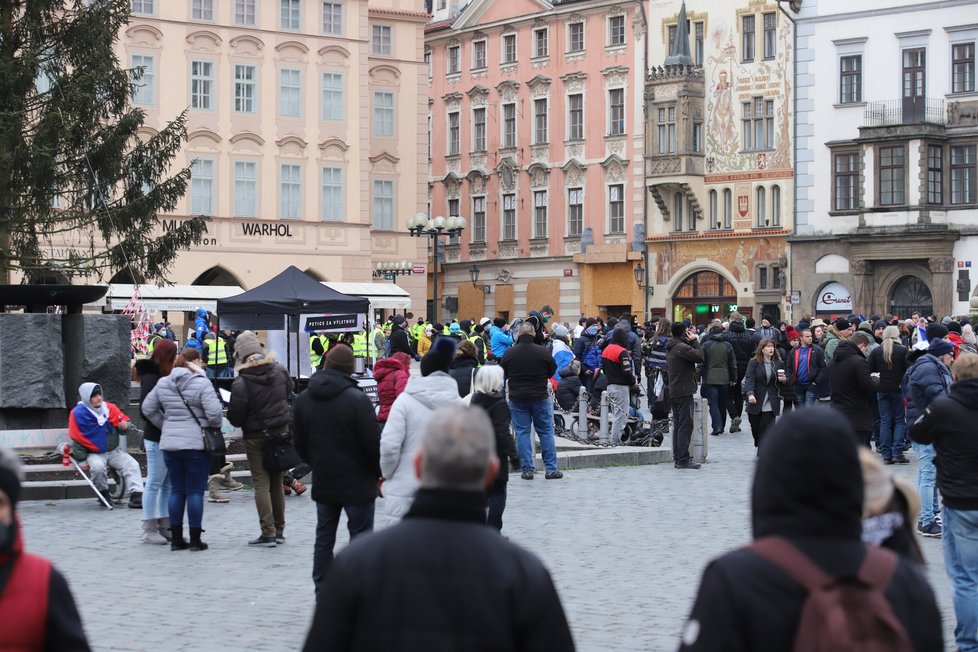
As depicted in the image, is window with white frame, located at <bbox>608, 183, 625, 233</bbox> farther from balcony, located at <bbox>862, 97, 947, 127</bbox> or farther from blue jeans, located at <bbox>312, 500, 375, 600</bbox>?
blue jeans, located at <bbox>312, 500, 375, 600</bbox>

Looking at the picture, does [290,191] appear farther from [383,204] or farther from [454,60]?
[454,60]

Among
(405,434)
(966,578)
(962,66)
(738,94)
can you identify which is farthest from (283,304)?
(738,94)

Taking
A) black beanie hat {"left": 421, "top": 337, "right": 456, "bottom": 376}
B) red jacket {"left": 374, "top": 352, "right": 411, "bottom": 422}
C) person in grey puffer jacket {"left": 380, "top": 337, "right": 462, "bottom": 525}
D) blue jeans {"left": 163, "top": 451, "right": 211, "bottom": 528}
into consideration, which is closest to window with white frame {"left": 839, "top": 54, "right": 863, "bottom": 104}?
red jacket {"left": 374, "top": 352, "right": 411, "bottom": 422}

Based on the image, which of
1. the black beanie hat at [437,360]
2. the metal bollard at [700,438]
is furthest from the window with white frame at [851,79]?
the black beanie hat at [437,360]

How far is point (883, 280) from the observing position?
50.6 metres

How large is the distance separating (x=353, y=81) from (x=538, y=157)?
36.7 feet

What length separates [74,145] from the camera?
92.7ft

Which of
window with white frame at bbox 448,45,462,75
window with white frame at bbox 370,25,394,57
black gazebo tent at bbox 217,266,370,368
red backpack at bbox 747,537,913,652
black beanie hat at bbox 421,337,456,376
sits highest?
window with white frame at bbox 448,45,462,75

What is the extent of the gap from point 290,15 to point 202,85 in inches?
150

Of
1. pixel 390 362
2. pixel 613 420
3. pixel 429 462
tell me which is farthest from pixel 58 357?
pixel 429 462

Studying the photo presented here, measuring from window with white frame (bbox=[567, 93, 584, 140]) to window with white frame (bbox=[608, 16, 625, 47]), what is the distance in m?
2.46

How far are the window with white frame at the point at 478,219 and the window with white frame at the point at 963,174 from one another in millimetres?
20774

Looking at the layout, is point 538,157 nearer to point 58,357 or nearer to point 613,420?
point 613,420

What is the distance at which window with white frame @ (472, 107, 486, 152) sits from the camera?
64500mm
